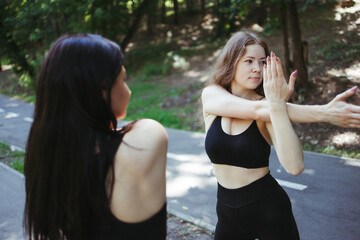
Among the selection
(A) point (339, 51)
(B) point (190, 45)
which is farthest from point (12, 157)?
(B) point (190, 45)

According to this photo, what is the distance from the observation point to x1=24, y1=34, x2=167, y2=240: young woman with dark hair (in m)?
1.25

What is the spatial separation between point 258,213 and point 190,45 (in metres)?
16.9

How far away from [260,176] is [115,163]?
3.77 ft

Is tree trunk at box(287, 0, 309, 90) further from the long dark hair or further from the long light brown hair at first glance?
the long dark hair

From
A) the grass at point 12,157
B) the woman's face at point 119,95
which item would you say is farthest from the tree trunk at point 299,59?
the woman's face at point 119,95

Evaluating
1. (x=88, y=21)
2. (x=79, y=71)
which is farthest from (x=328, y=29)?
(x=79, y=71)

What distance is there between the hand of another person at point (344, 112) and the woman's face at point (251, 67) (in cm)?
62

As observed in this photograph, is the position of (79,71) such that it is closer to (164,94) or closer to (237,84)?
(237,84)

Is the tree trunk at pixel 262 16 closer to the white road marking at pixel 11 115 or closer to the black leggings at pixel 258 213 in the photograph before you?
the white road marking at pixel 11 115

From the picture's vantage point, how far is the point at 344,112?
1616 mm

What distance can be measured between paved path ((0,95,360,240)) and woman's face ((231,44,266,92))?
7.55ft

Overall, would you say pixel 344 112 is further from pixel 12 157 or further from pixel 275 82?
pixel 12 157

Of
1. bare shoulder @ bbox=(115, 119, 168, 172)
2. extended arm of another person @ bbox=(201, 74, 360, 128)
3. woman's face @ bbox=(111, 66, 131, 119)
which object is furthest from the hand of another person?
woman's face @ bbox=(111, 66, 131, 119)

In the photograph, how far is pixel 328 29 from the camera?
42.2ft
